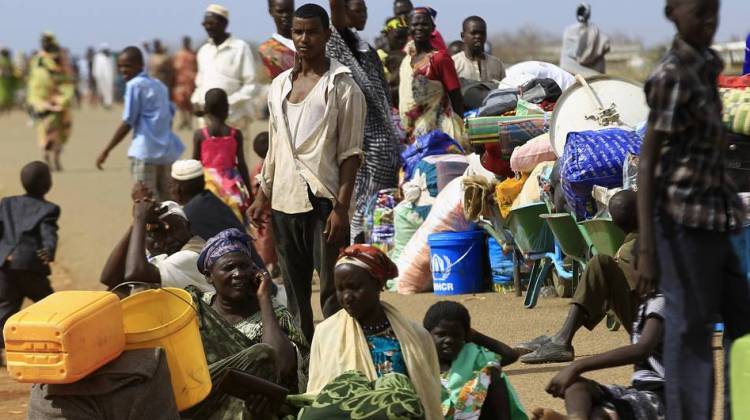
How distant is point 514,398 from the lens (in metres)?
5.71

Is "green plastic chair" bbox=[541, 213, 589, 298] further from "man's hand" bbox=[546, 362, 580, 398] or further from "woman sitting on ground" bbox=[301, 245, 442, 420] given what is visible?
"man's hand" bbox=[546, 362, 580, 398]

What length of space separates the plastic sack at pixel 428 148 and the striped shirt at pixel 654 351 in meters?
5.35

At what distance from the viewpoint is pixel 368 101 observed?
9180mm

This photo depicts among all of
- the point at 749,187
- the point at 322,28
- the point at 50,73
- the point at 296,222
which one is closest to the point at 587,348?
the point at 749,187

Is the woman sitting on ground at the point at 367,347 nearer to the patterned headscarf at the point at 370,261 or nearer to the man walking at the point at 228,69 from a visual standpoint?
the patterned headscarf at the point at 370,261

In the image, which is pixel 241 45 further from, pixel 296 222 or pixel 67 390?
pixel 67 390

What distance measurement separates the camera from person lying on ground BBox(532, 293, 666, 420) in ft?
17.2

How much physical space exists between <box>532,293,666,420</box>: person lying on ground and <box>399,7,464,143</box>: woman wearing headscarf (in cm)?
599

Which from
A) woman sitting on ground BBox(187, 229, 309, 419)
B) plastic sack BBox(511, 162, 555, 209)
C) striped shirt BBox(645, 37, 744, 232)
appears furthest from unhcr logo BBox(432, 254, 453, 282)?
striped shirt BBox(645, 37, 744, 232)

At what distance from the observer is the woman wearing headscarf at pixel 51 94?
73.5 feet

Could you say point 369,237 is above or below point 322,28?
below

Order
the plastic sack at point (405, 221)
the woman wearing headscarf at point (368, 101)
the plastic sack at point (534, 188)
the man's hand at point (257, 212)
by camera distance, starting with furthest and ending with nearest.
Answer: the plastic sack at point (405, 221), the plastic sack at point (534, 188), the woman wearing headscarf at point (368, 101), the man's hand at point (257, 212)

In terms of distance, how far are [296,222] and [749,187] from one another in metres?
2.19

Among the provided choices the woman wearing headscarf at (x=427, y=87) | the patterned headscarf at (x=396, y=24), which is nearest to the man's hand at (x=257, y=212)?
the woman wearing headscarf at (x=427, y=87)
